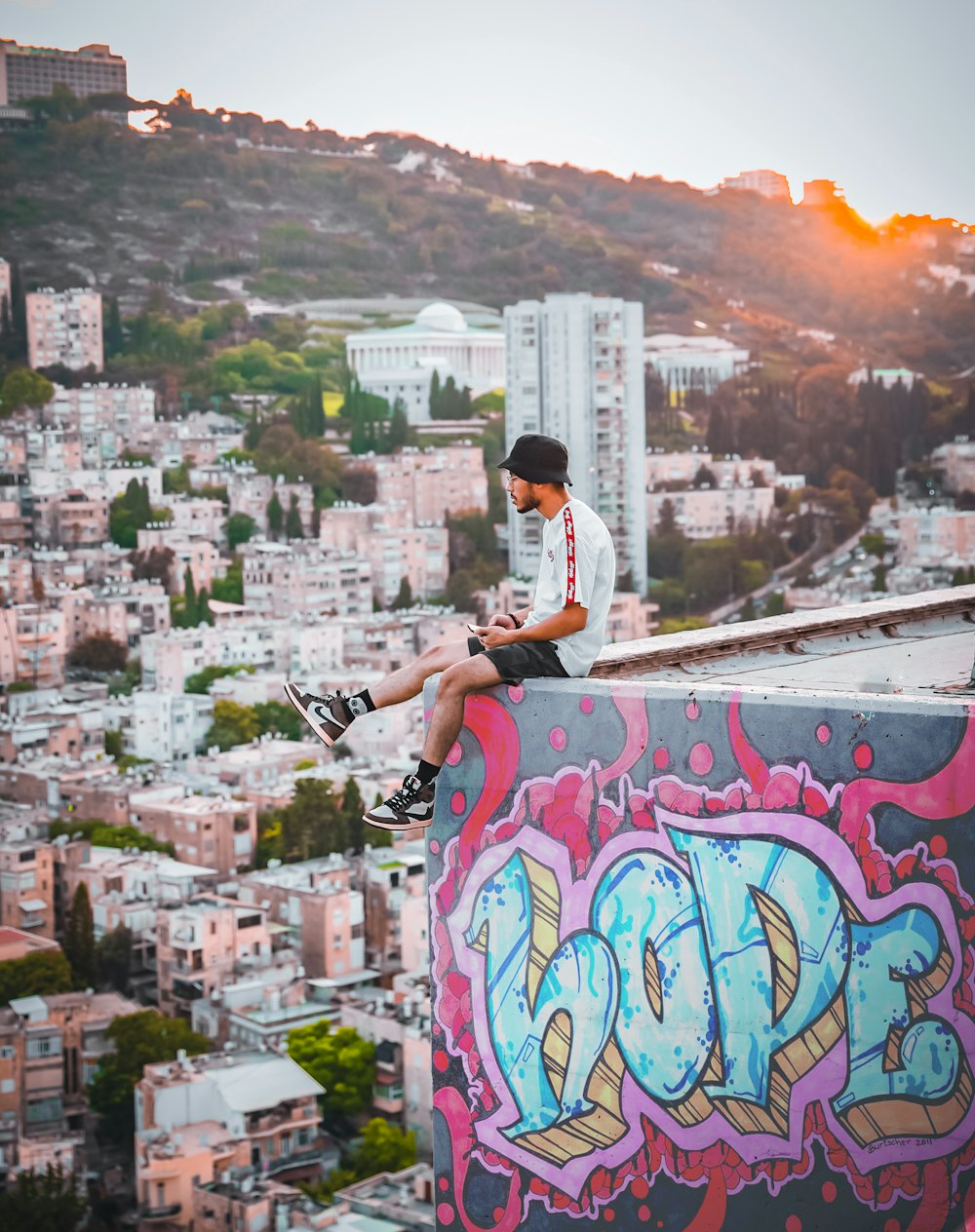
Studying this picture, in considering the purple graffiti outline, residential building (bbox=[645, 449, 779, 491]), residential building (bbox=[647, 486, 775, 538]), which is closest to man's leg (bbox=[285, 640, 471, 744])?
the purple graffiti outline

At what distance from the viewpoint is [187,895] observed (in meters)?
17.1

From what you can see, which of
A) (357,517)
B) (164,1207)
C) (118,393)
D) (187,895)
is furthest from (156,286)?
(164,1207)

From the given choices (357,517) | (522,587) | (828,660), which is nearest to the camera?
(828,660)

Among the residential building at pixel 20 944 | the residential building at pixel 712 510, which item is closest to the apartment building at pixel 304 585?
the residential building at pixel 712 510

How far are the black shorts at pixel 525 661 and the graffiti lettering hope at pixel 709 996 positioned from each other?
18cm

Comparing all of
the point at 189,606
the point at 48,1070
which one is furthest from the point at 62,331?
the point at 48,1070

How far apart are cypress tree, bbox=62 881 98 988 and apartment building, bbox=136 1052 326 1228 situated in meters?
3.94

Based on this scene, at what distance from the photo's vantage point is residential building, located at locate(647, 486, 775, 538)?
3650 cm

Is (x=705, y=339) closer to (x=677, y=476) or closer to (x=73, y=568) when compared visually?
(x=677, y=476)

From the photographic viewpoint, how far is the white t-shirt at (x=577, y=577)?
1917mm

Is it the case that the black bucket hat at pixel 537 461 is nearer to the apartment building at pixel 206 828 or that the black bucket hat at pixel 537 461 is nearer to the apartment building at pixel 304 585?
the apartment building at pixel 206 828

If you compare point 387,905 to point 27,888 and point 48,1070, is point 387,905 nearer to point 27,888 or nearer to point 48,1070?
point 48,1070

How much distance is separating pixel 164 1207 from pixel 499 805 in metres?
10.0

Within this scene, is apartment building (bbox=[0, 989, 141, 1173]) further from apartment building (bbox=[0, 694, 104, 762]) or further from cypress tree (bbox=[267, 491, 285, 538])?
cypress tree (bbox=[267, 491, 285, 538])
